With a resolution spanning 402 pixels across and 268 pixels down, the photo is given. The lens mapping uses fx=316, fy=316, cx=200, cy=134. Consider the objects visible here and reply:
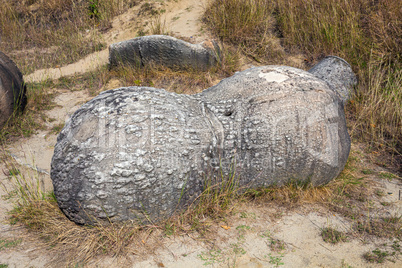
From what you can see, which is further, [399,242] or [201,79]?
[201,79]

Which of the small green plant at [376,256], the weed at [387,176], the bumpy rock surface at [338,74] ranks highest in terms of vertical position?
the bumpy rock surface at [338,74]

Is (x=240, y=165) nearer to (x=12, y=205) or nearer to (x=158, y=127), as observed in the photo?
(x=158, y=127)

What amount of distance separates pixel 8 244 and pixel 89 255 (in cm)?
67

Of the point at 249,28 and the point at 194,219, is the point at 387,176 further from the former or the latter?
the point at 249,28

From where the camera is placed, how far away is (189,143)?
245 cm

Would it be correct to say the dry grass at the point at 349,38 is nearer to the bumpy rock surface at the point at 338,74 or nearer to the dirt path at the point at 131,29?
the bumpy rock surface at the point at 338,74

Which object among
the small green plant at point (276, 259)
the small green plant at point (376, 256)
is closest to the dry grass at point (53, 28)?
the small green plant at point (276, 259)

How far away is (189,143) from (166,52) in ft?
9.22

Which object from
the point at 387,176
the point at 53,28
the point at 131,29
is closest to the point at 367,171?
the point at 387,176

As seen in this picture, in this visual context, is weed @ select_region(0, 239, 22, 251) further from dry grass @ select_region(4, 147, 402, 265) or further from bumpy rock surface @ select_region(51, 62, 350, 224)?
bumpy rock surface @ select_region(51, 62, 350, 224)

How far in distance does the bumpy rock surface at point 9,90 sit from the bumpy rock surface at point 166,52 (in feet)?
4.72

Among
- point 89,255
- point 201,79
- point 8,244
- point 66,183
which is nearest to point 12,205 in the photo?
point 8,244

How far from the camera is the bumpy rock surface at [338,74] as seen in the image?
3968 millimetres

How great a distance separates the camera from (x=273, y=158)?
261cm
